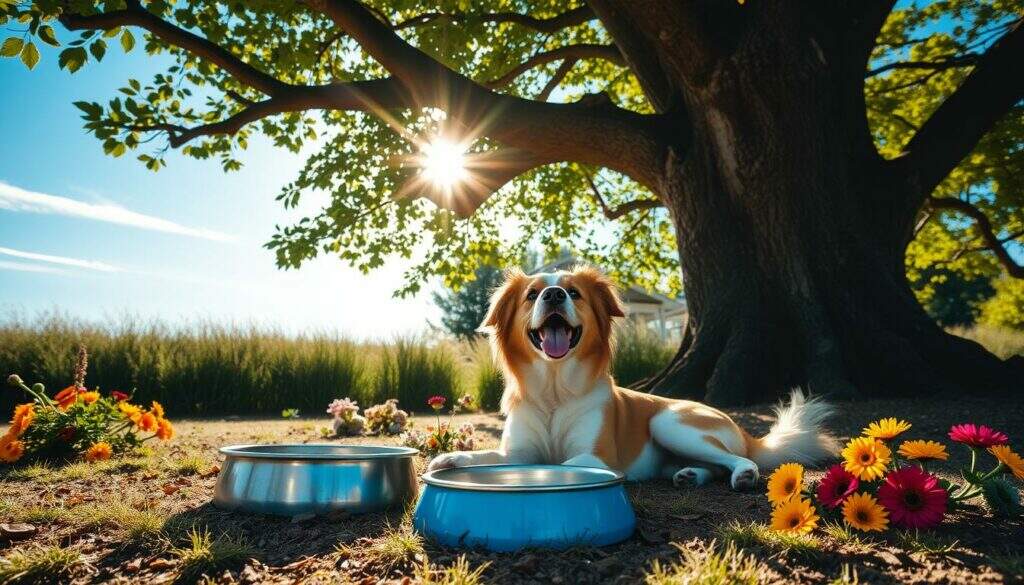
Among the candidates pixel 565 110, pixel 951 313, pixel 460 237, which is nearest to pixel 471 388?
pixel 460 237

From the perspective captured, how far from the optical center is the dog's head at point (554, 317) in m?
3.91

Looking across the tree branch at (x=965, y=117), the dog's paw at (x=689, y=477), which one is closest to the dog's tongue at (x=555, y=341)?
the dog's paw at (x=689, y=477)

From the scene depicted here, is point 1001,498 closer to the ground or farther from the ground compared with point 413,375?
closer to the ground

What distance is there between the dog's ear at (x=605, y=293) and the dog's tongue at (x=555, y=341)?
0.39 metres

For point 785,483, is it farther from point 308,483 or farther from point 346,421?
point 346,421

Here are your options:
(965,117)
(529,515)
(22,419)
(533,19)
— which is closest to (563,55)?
(533,19)

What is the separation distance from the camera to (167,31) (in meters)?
7.06

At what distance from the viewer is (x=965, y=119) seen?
8281mm

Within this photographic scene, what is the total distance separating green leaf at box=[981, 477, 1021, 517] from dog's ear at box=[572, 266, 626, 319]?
2027 millimetres

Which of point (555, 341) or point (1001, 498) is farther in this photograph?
point (555, 341)

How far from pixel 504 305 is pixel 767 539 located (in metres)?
2.18

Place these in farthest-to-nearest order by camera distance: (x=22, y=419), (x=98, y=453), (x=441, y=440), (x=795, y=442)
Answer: (x=441, y=440), (x=98, y=453), (x=22, y=419), (x=795, y=442)

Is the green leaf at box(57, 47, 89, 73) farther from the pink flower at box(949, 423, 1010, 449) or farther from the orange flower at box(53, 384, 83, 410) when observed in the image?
the pink flower at box(949, 423, 1010, 449)

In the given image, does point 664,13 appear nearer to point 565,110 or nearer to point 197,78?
point 565,110
